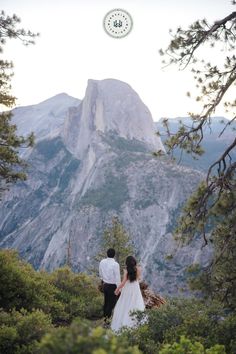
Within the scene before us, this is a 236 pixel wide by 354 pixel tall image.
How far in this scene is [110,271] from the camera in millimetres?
11312

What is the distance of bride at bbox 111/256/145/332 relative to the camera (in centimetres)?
1093

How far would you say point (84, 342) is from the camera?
3.07 metres

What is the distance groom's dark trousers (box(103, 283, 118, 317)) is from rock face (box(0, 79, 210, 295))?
100342 mm

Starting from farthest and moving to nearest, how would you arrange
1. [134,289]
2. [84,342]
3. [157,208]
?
[157,208]
[134,289]
[84,342]

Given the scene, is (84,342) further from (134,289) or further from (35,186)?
(35,186)

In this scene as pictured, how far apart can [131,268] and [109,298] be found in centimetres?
157

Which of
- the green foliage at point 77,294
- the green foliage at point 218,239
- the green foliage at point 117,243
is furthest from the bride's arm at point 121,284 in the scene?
the green foliage at point 117,243

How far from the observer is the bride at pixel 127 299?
1093 cm

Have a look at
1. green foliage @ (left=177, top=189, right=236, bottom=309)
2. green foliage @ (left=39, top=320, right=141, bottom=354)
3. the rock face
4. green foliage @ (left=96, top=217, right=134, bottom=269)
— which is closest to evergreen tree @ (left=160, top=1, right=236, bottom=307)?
green foliage @ (left=177, top=189, right=236, bottom=309)

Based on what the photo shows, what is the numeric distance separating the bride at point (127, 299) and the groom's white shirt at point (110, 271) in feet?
1.18

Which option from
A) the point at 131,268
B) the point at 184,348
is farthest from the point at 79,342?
the point at 131,268

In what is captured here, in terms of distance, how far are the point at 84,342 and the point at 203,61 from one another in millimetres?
7217

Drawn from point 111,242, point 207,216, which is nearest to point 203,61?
point 207,216

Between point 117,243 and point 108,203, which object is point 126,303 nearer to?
point 117,243
